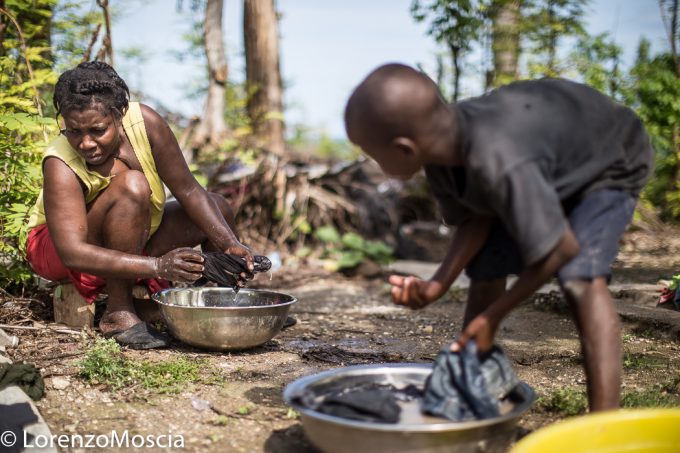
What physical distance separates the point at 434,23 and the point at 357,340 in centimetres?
367

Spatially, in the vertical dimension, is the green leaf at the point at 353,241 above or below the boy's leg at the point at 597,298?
below

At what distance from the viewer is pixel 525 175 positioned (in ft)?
5.50

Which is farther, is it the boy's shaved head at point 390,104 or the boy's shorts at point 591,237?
the boy's shorts at point 591,237

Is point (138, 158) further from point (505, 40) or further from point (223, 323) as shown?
point (505, 40)

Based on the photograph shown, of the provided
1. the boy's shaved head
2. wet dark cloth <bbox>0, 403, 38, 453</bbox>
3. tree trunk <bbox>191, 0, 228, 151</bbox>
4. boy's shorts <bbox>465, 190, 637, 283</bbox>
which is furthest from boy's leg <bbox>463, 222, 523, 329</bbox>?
tree trunk <bbox>191, 0, 228, 151</bbox>

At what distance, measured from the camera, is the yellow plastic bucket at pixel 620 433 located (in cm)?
153

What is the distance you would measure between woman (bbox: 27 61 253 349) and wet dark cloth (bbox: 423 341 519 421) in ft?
4.51

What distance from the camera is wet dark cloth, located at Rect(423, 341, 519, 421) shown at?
72.6 inches

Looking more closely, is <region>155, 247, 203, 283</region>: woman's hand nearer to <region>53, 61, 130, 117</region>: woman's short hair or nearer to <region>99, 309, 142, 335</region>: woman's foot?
<region>99, 309, 142, 335</region>: woman's foot

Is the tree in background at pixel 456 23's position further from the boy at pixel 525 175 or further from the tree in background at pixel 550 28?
the boy at pixel 525 175

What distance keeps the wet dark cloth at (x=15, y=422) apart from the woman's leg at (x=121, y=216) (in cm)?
104

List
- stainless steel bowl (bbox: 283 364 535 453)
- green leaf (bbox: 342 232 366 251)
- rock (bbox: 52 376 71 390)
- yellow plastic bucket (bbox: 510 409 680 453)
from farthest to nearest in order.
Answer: green leaf (bbox: 342 232 366 251)
rock (bbox: 52 376 71 390)
stainless steel bowl (bbox: 283 364 535 453)
yellow plastic bucket (bbox: 510 409 680 453)

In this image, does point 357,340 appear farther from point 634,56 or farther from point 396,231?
point 634,56

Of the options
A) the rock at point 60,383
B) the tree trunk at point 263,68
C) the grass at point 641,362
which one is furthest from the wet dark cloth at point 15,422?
the tree trunk at point 263,68
